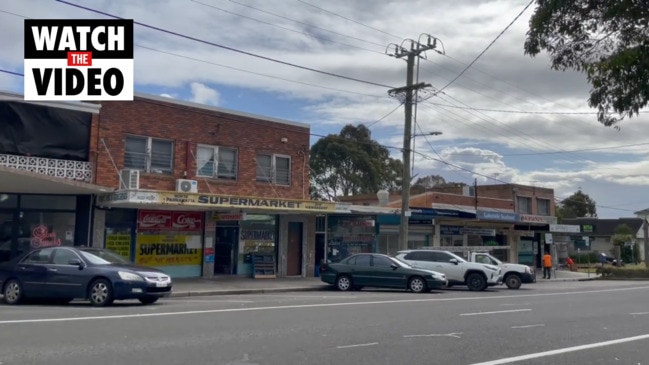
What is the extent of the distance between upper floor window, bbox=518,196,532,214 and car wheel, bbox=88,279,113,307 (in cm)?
3877

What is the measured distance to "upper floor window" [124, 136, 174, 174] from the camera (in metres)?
23.2

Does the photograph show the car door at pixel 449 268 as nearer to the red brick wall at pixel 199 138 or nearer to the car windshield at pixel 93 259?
the red brick wall at pixel 199 138

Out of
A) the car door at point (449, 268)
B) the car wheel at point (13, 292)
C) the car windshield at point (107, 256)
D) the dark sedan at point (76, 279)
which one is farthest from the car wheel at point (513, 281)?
the car wheel at point (13, 292)

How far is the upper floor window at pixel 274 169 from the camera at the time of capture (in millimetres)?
26984

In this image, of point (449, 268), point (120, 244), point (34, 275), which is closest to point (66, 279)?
point (34, 275)

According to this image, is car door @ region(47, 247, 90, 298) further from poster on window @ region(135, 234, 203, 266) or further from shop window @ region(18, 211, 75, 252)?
poster on window @ region(135, 234, 203, 266)

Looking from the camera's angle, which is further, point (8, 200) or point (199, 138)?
point (199, 138)

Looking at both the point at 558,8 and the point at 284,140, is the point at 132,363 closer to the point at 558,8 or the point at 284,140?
the point at 558,8

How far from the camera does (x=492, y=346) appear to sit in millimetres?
10539

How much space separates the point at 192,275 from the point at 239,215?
9.10 feet

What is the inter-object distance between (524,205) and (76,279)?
4004 cm

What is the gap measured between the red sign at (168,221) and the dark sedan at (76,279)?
24.7 ft

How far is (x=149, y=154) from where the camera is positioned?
2362 centimetres

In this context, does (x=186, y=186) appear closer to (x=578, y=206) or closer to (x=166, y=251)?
(x=166, y=251)
